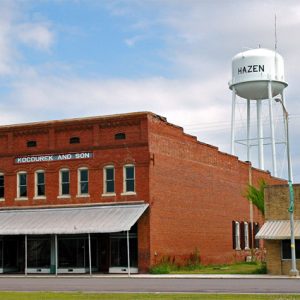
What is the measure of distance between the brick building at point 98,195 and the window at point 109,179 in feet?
0.21

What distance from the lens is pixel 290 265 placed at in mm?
41219

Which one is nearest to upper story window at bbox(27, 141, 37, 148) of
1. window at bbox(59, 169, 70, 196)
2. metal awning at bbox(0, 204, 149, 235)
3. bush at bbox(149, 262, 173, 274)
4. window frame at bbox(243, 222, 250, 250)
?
window at bbox(59, 169, 70, 196)

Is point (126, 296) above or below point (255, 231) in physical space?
below

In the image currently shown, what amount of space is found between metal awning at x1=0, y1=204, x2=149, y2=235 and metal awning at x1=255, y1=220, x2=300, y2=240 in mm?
7445

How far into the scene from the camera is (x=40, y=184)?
49.2 meters

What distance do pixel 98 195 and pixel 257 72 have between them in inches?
1091

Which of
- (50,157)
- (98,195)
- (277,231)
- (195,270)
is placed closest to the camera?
(277,231)

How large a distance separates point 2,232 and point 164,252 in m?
10.1

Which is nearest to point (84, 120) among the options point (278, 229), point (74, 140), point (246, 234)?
point (74, 140)

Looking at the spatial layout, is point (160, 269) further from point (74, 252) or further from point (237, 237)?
point (237, 237)

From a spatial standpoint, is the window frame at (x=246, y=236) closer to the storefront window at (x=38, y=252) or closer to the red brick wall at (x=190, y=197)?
the red brick wall at (x=190, y=197)

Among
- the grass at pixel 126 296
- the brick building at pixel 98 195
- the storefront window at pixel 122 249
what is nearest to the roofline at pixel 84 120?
the brick building at pixel 98 195

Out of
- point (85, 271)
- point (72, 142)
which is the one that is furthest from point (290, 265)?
point (72, 142)

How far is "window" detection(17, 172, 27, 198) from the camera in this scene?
4966cm
